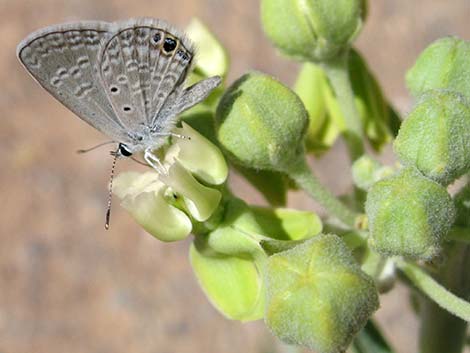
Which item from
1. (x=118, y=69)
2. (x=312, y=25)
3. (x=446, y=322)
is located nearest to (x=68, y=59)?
(x=118, y=69)

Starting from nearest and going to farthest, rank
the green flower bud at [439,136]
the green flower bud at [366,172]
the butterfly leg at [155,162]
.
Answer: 1. the green flower bud at [439,136]
2. the butterfly leg at [155,162]
3. the green flower bud at [366,172]

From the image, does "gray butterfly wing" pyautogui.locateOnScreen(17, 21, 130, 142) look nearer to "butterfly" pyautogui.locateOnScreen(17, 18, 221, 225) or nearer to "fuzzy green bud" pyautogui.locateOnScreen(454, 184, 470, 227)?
"butterfly" pyautogui.locateOnScreen(17, 18, 221, 225)

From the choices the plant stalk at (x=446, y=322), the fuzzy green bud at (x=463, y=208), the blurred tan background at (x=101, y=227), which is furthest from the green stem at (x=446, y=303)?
the blurred tan background at (x=101, y=227)

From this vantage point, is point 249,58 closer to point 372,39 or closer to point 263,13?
point 372,39

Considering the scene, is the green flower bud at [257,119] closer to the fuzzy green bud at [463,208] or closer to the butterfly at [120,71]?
the butterfly at [120,71]

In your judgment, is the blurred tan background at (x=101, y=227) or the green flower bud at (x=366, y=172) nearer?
the green flower bud at (x=366, y=172)

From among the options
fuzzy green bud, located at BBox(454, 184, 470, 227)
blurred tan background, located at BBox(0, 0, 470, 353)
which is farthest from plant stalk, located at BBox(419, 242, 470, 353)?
blurred tan background, located at BBox(0, 0, 470, 353)
